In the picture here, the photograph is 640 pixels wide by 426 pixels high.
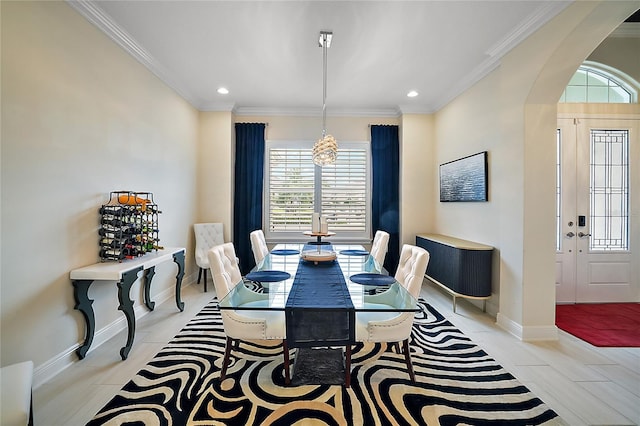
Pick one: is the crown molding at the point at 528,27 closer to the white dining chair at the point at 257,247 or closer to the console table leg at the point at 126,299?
the white dining chair at the point at 257,247

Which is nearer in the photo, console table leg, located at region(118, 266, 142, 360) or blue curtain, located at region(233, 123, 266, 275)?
console table leg, located at region(118, 266, 142, 360)

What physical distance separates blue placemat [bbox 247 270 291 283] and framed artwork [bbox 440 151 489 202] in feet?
8.46

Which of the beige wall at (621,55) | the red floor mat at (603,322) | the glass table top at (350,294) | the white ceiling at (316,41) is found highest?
the beige wall at (621,55)

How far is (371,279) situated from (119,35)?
3246 mm

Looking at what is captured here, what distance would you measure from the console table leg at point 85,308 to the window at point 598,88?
549 cm

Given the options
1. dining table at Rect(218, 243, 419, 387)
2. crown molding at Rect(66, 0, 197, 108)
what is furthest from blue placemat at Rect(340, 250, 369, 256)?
crown molding at Rect(66, 0, 197, 108)

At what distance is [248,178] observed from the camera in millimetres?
4875

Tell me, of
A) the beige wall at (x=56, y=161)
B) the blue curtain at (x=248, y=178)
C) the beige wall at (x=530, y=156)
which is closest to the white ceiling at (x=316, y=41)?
the beige wall at (x=530, y=156)

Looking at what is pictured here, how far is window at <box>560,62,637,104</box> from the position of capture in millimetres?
3502

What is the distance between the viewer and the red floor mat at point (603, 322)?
2.64m

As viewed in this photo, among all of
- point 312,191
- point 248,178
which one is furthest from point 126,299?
point 312,191

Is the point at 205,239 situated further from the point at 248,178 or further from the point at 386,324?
the point at 386,324

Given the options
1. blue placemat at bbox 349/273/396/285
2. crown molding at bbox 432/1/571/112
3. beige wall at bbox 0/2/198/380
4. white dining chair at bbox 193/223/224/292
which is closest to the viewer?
beige wall at bbox 0/2/198/380

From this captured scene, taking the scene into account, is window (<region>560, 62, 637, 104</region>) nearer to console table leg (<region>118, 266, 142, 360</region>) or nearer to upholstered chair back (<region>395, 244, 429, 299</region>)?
upholstered chair back (<region>395, 244, 429, 299</region>)
